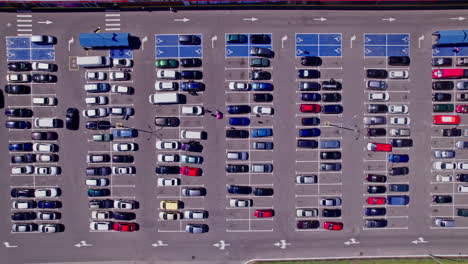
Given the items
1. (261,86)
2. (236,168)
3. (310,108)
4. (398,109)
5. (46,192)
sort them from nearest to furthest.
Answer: (310,108) < (261,86) < (398,109) < (236,168) < (46,192)

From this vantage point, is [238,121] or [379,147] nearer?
[238,121]

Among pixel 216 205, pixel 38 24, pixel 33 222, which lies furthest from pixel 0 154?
pixel 216 205

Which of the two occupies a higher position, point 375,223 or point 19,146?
point 19,146

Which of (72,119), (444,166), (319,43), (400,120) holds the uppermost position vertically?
(319,43)

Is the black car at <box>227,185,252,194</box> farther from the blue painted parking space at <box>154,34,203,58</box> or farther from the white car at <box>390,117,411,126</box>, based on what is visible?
the white car at <box>390,117,411,126</box>

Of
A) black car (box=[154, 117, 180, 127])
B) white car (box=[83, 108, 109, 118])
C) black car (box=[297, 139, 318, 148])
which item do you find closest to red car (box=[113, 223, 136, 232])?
black car (box=[154, 117, 180, 127])

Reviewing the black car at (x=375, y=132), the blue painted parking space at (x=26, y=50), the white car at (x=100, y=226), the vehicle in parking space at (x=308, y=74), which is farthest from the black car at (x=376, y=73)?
the blue painted parking space at (x=26, y=50)

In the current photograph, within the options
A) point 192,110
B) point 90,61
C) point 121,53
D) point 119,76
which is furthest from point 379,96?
point 90,61

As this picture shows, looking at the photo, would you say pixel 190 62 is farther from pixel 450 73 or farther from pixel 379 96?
pixel 450 73

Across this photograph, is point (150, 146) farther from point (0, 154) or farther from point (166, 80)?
point (0, 154)
